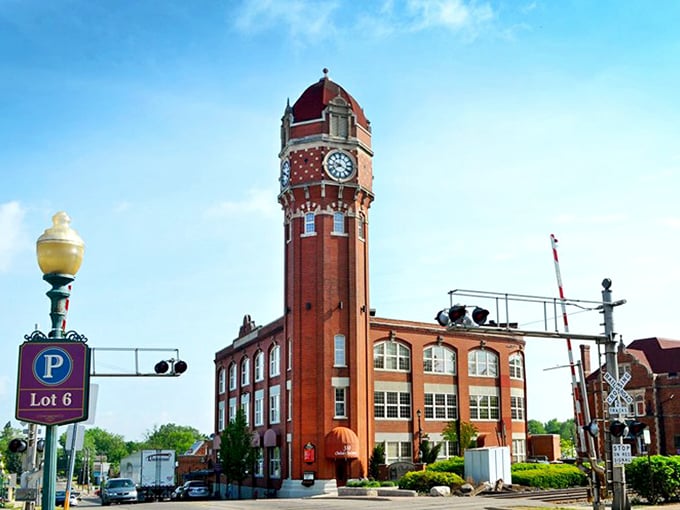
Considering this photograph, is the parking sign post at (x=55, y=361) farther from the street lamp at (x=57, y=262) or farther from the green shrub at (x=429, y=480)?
the green shrub at (x=429, y=480)

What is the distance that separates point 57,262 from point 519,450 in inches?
2158

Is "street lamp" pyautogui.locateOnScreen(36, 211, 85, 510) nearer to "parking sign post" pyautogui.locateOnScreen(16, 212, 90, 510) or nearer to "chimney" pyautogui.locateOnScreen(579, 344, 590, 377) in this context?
"parking sign post" pyautogui.locateOnScreen(16, 212, 90, 510)

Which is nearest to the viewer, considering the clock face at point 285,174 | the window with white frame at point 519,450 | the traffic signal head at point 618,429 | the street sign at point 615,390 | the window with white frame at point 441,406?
the traffic signal head at point 618,429

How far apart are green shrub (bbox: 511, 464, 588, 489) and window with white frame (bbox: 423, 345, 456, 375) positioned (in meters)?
12.6

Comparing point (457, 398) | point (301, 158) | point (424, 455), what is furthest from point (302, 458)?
point (301, 158)

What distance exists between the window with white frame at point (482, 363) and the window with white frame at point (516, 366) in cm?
196

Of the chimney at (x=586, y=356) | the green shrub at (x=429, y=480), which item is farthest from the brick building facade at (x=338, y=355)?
the chimney at (x=586, y=356)

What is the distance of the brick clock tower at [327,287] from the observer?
Result: 5006 centimetres

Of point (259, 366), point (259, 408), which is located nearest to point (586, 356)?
point (259, 366)

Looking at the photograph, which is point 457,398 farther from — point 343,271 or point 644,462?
point 644,462

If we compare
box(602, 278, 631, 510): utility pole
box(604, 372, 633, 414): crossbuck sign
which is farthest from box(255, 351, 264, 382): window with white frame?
box(604, 372, 633, 414): crossbuck sign

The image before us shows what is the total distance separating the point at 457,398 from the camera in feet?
193

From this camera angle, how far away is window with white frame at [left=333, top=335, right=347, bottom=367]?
5122cm

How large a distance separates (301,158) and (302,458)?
61.5 feet
